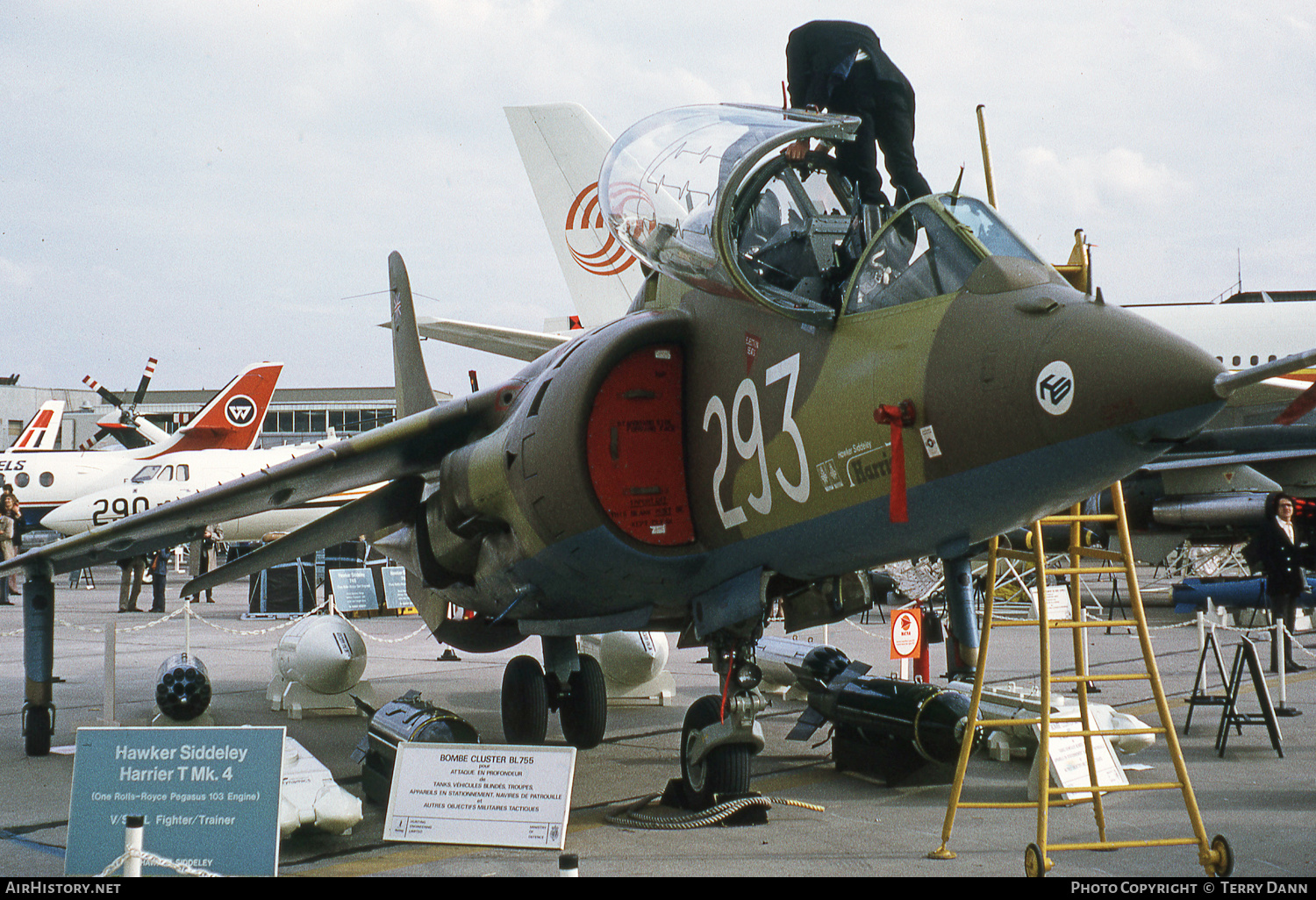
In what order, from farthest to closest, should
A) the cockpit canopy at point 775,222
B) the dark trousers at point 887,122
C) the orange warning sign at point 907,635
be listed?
the orange warning sign at point 907,635 → the dark trousers at point 887,122 → the cockpit canopy at point 775,222

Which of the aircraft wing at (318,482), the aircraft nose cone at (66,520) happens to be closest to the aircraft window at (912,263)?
the aircraft wing at (318,482)

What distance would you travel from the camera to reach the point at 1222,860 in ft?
14.2

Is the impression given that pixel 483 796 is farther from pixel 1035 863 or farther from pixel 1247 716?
pixel 1247 716

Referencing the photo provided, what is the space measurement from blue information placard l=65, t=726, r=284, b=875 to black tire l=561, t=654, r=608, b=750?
13.8ft

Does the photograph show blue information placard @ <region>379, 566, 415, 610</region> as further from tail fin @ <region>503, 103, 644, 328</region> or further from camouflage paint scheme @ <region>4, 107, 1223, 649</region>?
camouflage paint scheme @ <region>4, 107, 1223, 649</region>

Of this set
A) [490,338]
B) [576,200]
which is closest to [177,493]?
[576,200]

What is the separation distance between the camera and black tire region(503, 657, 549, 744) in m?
7.77

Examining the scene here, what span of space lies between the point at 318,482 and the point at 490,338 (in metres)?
5.56

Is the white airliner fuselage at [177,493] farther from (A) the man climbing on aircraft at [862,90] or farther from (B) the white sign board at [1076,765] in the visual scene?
(B) the white sign board at [1076,765]

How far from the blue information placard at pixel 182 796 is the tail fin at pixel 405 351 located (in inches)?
208

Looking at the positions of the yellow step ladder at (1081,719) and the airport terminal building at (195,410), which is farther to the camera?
the airport terminal building at (195,410)

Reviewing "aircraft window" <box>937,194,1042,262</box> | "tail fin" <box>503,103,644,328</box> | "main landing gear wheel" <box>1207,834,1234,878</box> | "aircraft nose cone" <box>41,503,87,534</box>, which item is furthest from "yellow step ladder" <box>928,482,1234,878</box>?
"aircraft nose cone" <box>41,503,87,534</box>

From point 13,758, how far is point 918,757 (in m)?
6.62

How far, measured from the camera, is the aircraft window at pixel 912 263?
4.32m
